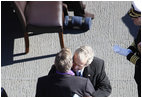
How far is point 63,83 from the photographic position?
1910mm

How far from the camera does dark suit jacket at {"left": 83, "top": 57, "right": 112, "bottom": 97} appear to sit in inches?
86.1

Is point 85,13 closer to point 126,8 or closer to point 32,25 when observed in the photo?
point 126,8

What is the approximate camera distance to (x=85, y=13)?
11.7 feet

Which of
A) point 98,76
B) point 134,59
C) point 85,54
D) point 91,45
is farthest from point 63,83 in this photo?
point 91,45

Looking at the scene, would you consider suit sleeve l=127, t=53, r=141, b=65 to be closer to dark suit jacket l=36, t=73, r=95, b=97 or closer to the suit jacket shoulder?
the suit jacket shoulder

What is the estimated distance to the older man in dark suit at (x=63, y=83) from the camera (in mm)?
1908

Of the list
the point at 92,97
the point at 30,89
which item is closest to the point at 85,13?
the point at 30,89

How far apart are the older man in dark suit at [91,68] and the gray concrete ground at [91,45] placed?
793 mm

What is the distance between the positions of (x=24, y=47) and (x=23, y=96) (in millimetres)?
674

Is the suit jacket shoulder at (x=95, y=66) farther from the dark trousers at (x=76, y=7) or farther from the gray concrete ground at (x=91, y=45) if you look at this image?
the dark trousers at (x=76, y=7)

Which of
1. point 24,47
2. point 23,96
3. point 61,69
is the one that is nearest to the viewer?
point 61,69

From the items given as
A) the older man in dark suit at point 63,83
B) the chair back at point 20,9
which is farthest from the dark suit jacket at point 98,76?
the chair back at point 20,9

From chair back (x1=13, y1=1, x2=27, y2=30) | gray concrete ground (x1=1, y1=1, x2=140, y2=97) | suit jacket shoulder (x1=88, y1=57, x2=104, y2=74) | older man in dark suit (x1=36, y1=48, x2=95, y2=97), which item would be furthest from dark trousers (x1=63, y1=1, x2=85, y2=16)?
older man in dark suit (x1=36, y1=48, x2=95, y2=97)

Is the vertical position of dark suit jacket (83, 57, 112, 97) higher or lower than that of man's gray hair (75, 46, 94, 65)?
lower
